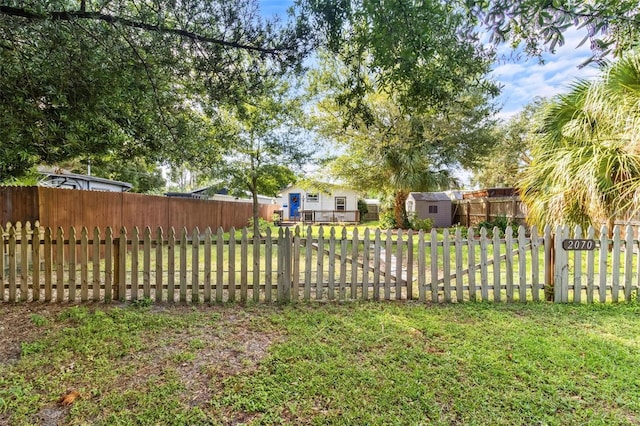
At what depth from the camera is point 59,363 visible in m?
2.69

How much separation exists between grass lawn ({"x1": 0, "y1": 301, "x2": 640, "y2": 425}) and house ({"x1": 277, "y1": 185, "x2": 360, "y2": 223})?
21530 mm

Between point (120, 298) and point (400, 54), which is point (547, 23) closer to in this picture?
point (400, 54)

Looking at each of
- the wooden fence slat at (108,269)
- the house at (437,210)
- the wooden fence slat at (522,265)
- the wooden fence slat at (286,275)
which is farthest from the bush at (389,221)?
the wooden fence slat at (108,269)

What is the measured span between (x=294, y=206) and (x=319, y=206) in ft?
6.78

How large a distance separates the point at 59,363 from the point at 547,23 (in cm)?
441

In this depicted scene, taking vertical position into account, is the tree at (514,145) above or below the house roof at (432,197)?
above

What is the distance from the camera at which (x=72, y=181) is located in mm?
10805

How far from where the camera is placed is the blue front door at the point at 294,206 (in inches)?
1060

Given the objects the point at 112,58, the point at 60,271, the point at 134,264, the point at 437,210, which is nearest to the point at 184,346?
the point at 134,264

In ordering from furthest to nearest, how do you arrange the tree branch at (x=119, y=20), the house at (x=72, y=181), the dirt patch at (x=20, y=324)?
the house at (x=72, y=181)
the dirt patch at (x=20, y=324)
the tree branch at (x=119, y=20)

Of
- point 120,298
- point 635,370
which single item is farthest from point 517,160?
point 120,298

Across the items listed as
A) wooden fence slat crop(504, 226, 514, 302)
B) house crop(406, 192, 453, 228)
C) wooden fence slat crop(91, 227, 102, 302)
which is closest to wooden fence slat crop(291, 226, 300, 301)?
wooden fence slat crop(91, 227, 102, 302)

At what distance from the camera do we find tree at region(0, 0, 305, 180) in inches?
123

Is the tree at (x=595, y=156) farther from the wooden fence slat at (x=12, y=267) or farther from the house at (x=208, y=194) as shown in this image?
the house at (x=208, y=194)
